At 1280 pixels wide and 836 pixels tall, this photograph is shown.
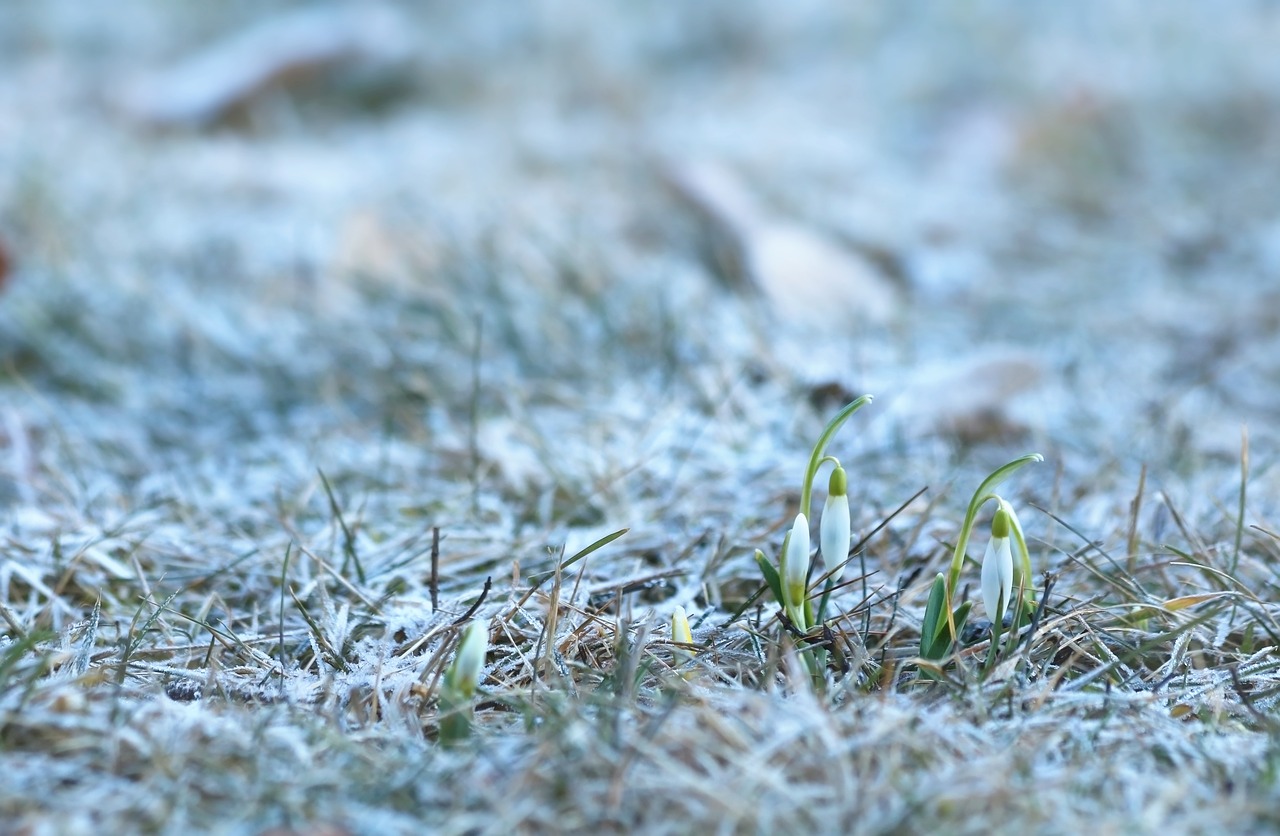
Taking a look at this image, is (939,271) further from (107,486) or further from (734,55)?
(734,55)

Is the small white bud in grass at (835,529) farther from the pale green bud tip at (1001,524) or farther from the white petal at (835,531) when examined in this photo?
the pale green bud tip at (1001,524)

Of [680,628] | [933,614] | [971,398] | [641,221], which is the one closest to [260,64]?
[641,221]

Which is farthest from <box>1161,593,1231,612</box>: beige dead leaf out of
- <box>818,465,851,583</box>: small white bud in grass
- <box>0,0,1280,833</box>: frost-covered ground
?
<box>818,465,851,583</box>: small white bud in grass

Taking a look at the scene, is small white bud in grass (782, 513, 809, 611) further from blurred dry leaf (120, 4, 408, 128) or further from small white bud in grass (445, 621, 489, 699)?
blurred dry leaf (120, 4, 408, 128)

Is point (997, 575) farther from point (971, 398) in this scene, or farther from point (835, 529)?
point (971, 398)

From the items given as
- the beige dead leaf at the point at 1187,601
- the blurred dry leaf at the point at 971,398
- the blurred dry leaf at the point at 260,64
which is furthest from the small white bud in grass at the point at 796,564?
the blurred dry leaf at the point at 260,64

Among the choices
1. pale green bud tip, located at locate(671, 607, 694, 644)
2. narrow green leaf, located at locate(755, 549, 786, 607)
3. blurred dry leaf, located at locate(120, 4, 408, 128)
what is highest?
blurred dry leaf, located at locate(120, 4, 408, 128)
